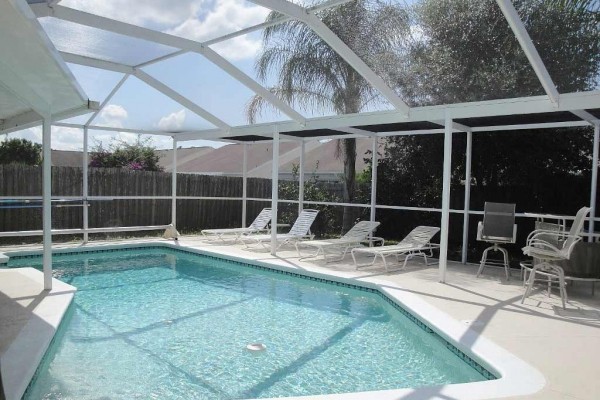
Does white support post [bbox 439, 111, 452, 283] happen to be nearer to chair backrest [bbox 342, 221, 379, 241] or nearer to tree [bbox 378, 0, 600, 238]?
tree [bbox 378, 0, 600, 238]

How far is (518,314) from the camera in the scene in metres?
5.52

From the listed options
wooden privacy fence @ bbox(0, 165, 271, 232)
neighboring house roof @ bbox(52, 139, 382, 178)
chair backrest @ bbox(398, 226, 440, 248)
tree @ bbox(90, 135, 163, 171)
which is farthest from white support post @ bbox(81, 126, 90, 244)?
neighboring house roof @ bbox(52, 139, 382, 178)

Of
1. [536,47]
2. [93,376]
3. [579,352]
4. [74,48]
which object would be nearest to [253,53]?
[74,48]

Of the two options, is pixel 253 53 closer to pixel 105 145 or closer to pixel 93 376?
pixel 93 376

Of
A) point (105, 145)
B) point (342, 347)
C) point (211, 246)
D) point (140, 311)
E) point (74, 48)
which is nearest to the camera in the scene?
point (342, 347)

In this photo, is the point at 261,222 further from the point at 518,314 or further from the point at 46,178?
the point at 518,314

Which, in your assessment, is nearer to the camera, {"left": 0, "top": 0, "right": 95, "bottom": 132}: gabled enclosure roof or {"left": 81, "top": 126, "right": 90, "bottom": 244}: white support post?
{"left": 0, "top": 0, "right": 95, "bottom": 132}: gabled enclosure roof

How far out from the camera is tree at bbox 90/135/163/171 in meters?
16.2

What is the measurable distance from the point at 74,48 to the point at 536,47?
6.99 meters

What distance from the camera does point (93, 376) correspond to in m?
4.11

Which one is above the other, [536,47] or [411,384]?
[536,47]

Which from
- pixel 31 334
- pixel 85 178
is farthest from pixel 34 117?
pixel 85 178

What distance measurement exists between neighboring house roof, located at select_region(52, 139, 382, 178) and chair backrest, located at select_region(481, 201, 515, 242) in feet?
28.7

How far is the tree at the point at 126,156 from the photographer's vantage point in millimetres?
16188
